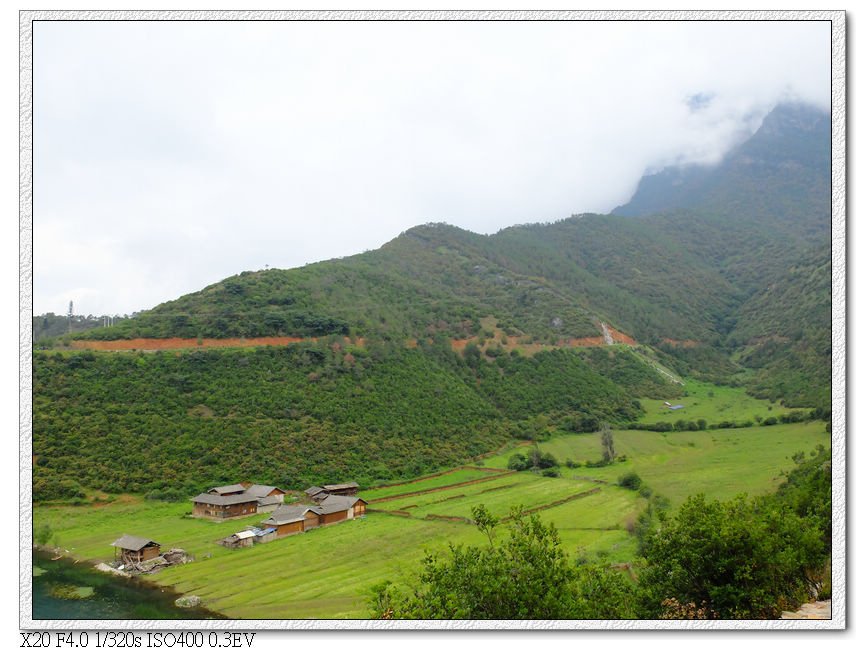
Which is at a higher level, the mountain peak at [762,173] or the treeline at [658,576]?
the mountain peak at [762,173]

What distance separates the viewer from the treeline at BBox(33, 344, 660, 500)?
80.8 ft

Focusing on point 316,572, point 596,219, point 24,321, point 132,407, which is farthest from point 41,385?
point 596,219

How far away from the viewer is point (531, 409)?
39375mm

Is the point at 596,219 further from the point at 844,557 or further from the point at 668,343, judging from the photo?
the point at 844,557

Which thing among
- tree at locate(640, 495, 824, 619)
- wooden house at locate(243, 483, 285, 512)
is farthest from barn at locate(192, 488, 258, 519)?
tree at locate(640, 495, 824, 619)

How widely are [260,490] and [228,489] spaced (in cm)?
128

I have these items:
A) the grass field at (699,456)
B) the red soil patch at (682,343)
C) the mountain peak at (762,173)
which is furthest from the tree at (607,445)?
the mountain peak at (762,173)

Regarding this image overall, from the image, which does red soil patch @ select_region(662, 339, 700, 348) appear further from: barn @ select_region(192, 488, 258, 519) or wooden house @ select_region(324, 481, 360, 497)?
barn @ select_region(192, 488, 258, 519)

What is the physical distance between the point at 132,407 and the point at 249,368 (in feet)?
22.1

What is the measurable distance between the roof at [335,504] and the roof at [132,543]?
20.4 ft

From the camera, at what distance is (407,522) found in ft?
74.0

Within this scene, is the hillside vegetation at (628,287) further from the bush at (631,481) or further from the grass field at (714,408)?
the bush at (631,481)

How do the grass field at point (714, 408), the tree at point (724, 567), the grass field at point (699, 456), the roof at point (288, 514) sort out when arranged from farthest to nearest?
the grass field at point (714, 408)
the grass field at point (699, 456)
the roof at point (288, 514)
the tree at point (724, 567)

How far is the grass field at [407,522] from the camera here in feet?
51.6
